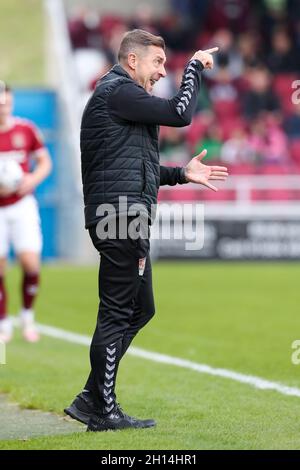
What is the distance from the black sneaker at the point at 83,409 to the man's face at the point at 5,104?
4.83 metres

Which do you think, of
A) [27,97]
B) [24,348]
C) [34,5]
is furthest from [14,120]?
[34,5]

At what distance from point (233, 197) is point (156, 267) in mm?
2815

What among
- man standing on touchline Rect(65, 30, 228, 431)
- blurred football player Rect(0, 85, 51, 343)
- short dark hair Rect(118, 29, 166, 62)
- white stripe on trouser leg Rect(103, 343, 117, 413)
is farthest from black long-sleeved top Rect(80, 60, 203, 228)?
blurred football player Rect(0, 85, 51, 343)

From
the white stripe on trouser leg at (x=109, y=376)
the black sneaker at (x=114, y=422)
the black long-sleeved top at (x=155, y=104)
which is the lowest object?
the black sneaker at (x=114, y=422)

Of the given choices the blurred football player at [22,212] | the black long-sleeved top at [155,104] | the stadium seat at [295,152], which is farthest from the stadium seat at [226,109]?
the black long-sleeved top at [155,104]

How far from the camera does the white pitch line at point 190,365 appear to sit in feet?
26.1

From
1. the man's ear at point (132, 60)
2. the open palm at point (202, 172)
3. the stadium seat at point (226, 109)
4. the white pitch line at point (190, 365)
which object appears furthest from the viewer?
the stadium seat at point (226, 109)

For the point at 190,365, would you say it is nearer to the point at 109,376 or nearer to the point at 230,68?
the point at 109,376

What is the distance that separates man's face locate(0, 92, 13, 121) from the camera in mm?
10812

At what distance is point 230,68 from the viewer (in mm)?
24703

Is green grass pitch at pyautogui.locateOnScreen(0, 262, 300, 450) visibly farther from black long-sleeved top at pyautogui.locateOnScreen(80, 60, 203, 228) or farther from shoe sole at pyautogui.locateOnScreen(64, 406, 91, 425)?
black long-sleeved top at pyautogui.locateOnScreen(80, 60, 203, 228)

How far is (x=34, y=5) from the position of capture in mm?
29312

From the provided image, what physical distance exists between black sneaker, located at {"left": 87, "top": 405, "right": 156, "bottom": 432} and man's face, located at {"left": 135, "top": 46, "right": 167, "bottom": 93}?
1.86 m

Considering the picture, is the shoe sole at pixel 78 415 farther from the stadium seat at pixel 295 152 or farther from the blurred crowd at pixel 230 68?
the stadium seat at pixel 295 152
